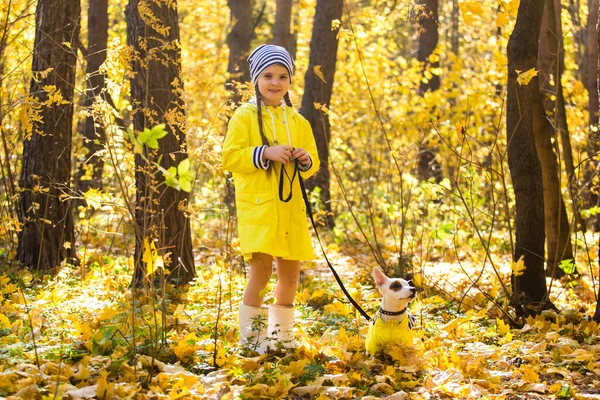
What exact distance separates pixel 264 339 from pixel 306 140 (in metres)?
1.19

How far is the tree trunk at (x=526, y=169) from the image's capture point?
4945 millimetres

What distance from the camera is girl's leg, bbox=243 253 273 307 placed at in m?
4.17

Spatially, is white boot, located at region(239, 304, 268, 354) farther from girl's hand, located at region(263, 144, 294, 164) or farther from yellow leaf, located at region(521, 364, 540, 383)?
yellow leaf, located at region(521, 364, 540, 383)

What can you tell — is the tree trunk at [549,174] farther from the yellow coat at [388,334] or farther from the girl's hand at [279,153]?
the girl's hand at [279,153]

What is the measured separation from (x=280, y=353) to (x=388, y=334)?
60 centimetres

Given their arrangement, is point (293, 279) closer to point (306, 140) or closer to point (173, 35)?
point (306, 140)

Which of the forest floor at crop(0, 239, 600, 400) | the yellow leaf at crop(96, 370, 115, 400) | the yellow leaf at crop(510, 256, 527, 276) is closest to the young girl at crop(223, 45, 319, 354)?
the forest floor at crop(0, 239, 600, 400)

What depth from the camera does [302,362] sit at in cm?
367

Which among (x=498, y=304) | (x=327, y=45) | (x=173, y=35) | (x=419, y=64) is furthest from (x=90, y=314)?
(x=419, y=64)

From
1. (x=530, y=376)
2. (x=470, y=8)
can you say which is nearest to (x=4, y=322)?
(x=530, y=376)

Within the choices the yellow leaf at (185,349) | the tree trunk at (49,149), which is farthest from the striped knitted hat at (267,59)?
the tree trunk at (49,149)

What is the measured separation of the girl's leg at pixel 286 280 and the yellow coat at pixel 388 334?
0.51m

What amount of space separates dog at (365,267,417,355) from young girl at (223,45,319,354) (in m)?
0.46

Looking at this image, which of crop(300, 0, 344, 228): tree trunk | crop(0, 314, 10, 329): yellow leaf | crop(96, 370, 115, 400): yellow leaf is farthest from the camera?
crop(300, 0, 344, 228): tree trunk
